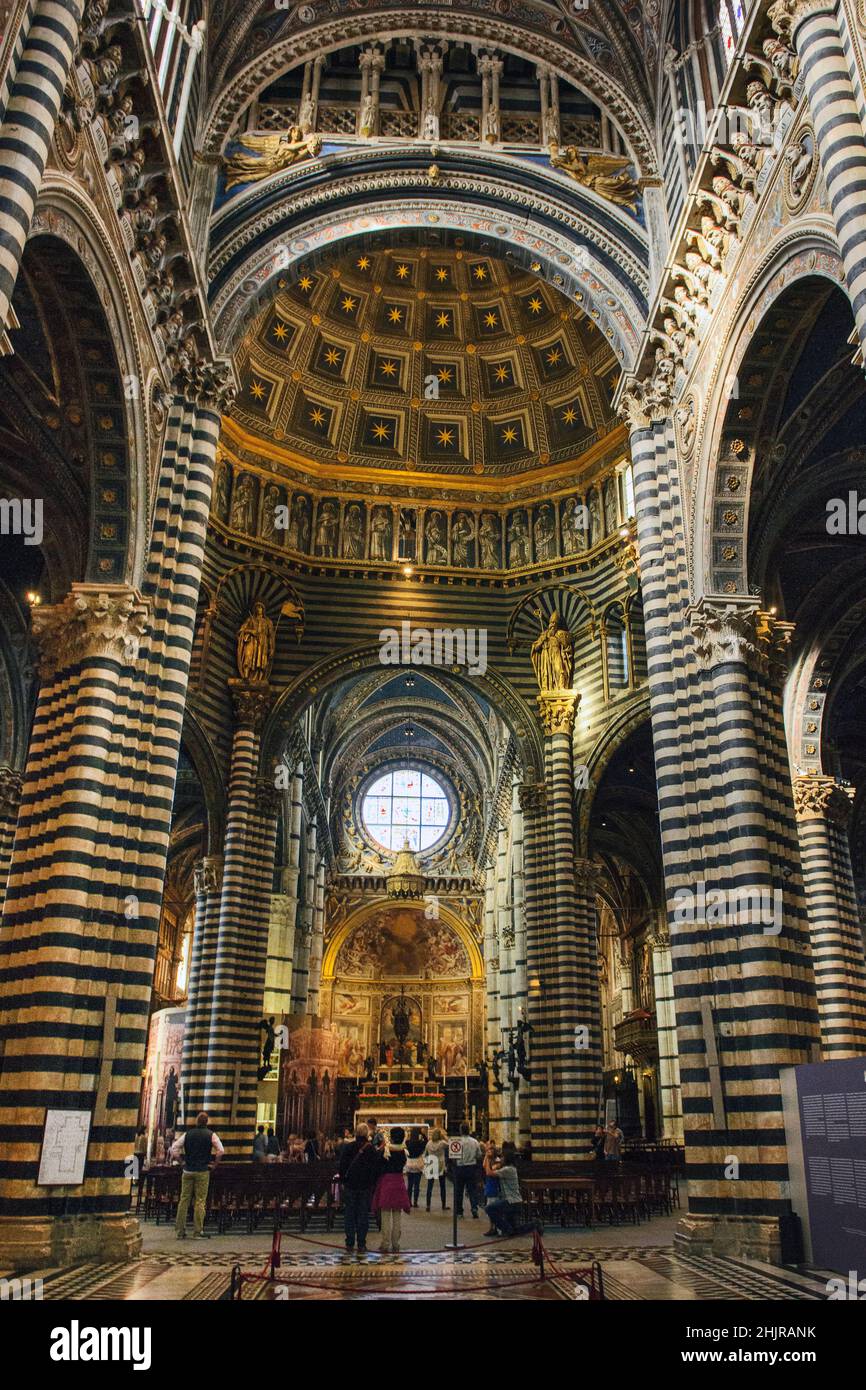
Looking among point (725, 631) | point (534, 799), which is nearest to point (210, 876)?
point (534, 799)

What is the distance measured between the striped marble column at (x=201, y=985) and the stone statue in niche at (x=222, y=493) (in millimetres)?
9227

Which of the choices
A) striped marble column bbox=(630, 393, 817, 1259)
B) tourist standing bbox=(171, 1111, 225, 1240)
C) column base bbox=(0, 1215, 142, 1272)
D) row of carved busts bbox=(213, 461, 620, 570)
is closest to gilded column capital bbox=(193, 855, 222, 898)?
row of carved busts bbox=(213, 461, 620, 570)

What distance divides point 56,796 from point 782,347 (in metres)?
11.5

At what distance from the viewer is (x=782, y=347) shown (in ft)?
45.4

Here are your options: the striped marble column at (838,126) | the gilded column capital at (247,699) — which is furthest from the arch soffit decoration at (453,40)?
the gilded column capital at (247,699)

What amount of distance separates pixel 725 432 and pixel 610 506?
13.4 metres

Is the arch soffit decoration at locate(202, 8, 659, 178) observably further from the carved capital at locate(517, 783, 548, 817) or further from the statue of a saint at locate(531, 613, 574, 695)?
the carved capital at locate(517, 783, 548, 817)

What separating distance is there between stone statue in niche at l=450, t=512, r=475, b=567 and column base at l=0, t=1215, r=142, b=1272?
69.3 feet

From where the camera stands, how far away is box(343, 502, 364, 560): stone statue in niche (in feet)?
96.3

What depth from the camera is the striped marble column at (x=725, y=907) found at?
39.3ft

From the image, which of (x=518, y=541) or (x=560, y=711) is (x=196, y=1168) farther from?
(x=518, y=541)

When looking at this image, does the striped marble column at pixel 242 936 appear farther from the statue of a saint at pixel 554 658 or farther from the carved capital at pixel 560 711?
the carved capital at pixel 560 711
